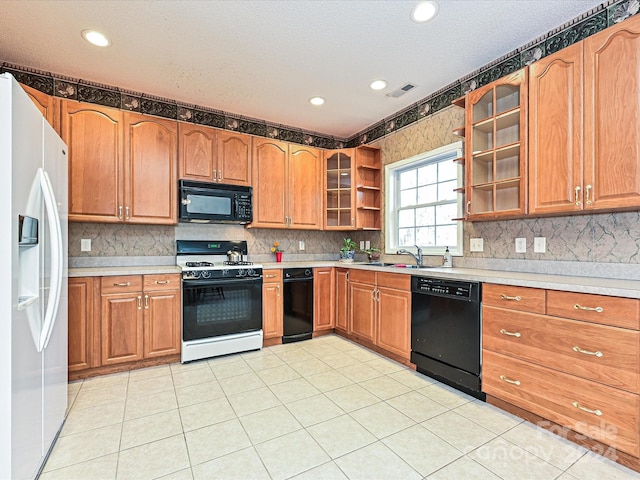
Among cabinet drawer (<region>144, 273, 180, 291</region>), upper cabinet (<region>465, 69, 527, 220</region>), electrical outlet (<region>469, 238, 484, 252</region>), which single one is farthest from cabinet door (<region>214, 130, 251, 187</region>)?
electrical outlet (<region>469, 238, 484, 252</region>)

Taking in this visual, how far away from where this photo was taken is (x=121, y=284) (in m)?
2.76

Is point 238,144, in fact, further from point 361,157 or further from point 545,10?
point 545,10

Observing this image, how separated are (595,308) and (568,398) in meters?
0.54

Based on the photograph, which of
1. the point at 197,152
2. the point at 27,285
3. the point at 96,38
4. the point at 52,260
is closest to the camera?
the point at 27,285

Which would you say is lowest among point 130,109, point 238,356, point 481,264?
point 238,356

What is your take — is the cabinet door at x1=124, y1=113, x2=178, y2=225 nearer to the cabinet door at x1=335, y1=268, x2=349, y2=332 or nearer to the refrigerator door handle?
the refrigerator door handle

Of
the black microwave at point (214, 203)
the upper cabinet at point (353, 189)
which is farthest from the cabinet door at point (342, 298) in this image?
the black microwave at point (214, 203)

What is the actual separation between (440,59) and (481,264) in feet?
5.93

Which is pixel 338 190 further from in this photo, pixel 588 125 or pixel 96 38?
pixel 96 38

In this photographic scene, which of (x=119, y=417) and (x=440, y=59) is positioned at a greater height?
(x=440, y=59)

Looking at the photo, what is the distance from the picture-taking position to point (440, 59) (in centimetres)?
267

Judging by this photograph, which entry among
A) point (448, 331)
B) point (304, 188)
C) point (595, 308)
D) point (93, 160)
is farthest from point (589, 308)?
point (93, 160)

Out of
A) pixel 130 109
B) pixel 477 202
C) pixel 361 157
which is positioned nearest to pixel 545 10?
pixel 477 202

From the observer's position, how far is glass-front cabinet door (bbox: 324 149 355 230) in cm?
415
